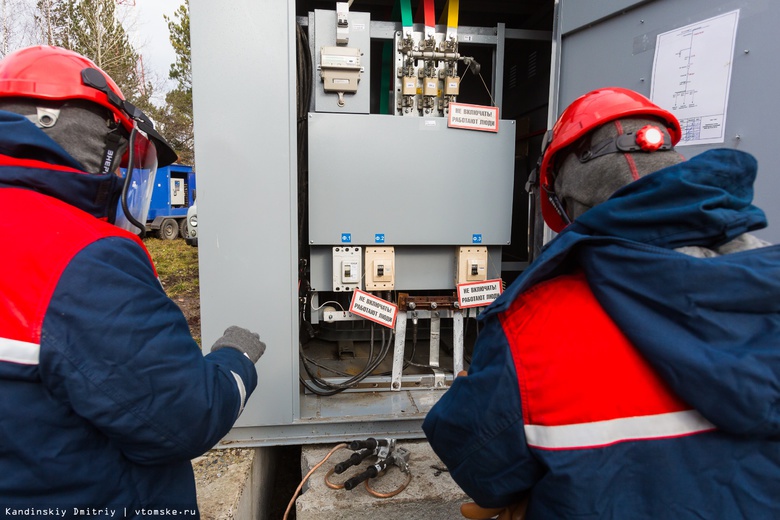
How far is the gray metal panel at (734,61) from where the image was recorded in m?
1.28

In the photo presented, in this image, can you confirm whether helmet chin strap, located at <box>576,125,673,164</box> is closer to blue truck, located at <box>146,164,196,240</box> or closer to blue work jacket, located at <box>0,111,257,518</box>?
blue work jacket, located at <box>0,111,257,518</box>

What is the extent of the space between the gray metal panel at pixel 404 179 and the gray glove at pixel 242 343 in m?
0.94

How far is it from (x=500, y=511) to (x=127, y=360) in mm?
880

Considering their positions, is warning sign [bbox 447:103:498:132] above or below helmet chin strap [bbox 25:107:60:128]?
above

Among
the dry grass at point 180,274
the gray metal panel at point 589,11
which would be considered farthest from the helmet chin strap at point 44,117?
the dry grass at point 180,274

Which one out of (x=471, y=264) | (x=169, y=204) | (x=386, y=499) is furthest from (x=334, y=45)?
(x=169, y=204)

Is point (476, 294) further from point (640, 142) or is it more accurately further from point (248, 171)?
point (640, 142)

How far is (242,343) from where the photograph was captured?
4.15ft

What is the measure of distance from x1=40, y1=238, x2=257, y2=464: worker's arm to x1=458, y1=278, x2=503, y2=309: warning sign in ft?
5.19

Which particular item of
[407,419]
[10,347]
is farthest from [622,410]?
[407,419]

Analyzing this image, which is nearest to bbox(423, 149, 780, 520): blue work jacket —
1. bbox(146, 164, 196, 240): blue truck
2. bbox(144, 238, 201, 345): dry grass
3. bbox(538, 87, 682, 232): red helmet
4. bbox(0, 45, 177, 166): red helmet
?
bbox(538, 87, 682, 232): red helmet

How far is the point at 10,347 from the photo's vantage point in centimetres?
72

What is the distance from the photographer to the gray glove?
124cm

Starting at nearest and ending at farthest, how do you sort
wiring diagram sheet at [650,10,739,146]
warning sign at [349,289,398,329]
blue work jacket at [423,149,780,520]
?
blue work jacket at [423,149,780,520] < wiring diagram sheet at [650,10,739,146] < warning sign at [349,289,398,329]
